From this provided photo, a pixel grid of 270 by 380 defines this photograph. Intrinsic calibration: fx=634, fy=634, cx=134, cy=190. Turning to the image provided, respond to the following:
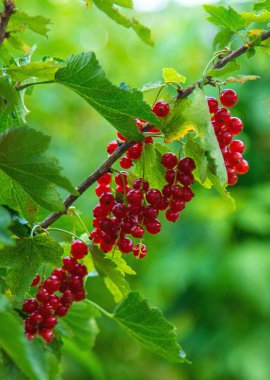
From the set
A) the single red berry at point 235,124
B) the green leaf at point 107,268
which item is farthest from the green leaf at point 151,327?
the single red berry at point 235,124

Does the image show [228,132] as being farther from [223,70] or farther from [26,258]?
[26,258]

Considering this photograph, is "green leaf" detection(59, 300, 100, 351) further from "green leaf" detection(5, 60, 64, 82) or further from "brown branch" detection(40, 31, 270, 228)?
"green leaf" detection(5, 60, 64, 82)

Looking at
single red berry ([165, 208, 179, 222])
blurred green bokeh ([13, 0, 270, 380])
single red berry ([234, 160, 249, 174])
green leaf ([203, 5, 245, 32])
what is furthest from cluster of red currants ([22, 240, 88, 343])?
blurred green bokeh ([13, 0, 270, 380])

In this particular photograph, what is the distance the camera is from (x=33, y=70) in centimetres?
69

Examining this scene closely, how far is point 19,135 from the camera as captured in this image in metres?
0.64

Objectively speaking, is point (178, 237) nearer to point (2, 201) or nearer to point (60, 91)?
point (60, 91)

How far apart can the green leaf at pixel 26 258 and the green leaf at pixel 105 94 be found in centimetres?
16

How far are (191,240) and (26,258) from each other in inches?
125

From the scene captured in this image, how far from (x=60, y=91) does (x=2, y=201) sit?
11.0 ft

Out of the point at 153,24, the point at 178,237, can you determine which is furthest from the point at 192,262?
the point at 153,24

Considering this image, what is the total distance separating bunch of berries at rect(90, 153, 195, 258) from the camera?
0.78 metres

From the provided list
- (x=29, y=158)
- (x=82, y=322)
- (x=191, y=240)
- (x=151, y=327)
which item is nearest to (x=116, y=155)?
(x=29, y=158)

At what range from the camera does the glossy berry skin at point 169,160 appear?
0.79m

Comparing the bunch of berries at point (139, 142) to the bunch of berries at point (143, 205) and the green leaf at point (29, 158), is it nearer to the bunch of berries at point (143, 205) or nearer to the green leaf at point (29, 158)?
the bunch of berries at point (143, 205)
